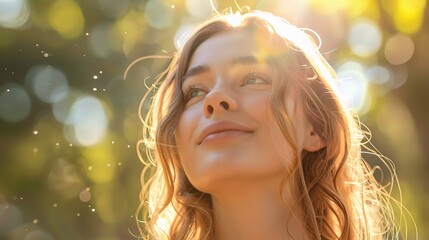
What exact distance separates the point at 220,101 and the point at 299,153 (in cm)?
31

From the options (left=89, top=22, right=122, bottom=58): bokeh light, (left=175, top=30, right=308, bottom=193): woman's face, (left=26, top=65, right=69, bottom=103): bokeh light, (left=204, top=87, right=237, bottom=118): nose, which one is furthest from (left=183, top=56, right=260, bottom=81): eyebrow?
(left=26, top=65, right=69, bottom=103): bokeh light

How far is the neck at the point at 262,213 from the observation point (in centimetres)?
232

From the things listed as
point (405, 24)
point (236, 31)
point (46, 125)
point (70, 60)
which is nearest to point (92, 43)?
point (70, 60)

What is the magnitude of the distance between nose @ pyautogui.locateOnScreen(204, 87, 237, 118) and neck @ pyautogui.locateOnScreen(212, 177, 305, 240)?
0.25 meters

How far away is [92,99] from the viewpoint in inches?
224

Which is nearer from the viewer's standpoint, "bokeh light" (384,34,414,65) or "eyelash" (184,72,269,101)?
"eyelash" (184,72,269,101)

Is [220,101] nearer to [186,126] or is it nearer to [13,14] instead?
[186,126]

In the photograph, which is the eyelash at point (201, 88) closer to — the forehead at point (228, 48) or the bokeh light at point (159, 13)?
the forehead at point (228, 48)

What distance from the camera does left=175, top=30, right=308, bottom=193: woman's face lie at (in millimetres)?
2258

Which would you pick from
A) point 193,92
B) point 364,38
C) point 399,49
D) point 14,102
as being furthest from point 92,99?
point 193,92

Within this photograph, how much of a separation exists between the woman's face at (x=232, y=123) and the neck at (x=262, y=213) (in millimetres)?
46

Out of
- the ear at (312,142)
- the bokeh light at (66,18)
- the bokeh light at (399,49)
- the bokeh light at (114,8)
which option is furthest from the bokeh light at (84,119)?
the ear at (312,142)

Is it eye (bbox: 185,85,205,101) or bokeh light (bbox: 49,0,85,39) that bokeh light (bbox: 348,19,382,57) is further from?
eye (bbox: 185,85,205,101)

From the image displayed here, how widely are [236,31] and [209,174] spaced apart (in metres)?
0.53
